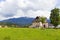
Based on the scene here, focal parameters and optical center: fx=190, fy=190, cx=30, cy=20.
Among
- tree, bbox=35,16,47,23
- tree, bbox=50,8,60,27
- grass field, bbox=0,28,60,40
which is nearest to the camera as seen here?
grass field, bbox=0,28,60,40

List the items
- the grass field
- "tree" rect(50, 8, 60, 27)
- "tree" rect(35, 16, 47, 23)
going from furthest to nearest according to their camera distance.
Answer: "tree" rect(35, 16, 47, 23)
"tree" rect(50, 8, 60, 27)
the grass field

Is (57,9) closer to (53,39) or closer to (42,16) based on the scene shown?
(42,16)

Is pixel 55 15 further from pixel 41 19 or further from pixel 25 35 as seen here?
pixel 25 35

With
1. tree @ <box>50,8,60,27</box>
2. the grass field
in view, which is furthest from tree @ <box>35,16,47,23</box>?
the grass field

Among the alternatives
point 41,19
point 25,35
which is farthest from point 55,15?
point 25,35

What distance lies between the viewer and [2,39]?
25.8 meters

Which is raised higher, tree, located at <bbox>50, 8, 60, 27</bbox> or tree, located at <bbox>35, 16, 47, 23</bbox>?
tree, located at <bbox>50, 8, 60, 27</bbox>

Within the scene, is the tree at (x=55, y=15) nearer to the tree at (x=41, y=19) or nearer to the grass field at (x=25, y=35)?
the tree at (x=41, y=19)

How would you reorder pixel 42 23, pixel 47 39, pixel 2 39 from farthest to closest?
pixel 42 23, pixel 47 39, pixel 2 39

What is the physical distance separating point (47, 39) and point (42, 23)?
101064mm

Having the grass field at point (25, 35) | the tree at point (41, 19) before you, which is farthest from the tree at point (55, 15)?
the grass field at point (25, 35)

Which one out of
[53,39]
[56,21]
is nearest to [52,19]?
[56,21]

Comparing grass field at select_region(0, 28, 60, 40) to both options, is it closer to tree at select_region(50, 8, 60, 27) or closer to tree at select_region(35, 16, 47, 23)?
tree at select_region(50, 8, 60, 27)

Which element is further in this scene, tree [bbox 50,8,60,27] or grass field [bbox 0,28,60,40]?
tree [bbox 50,8,60,27]
